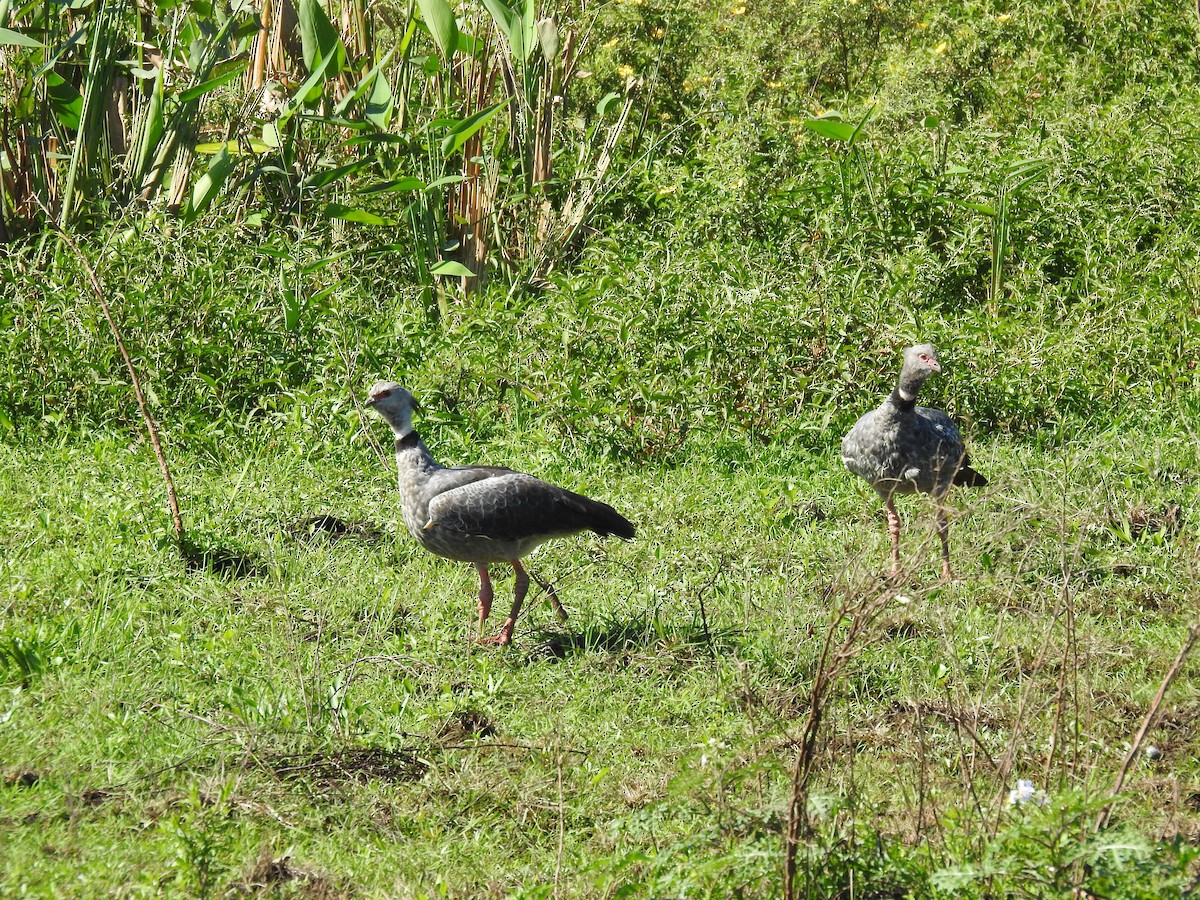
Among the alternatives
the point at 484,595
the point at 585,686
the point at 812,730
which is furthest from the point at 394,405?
the point at 812,730

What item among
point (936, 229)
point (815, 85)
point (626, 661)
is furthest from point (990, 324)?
point (815, 85)

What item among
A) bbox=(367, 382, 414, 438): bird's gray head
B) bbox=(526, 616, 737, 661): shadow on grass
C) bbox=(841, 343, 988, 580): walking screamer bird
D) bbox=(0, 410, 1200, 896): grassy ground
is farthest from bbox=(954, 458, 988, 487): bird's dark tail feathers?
bbox=(367, 382, 414, 438): bird's gray head

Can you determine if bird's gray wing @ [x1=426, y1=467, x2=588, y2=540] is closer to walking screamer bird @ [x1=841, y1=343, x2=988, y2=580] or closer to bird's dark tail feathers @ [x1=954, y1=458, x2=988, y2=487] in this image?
walking screamer bird @ [x1=841, y1=343, x2=988, y2=580]

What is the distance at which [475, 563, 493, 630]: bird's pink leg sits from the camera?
4.99 metres

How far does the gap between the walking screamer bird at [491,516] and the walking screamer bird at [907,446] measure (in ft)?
4.14

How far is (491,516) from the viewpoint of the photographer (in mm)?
4801

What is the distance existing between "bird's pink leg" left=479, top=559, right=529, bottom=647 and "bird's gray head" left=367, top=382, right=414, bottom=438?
0.73 m

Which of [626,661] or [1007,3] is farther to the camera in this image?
[1007,3]

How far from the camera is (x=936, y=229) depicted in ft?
26.4

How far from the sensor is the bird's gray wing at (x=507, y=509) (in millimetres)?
4809

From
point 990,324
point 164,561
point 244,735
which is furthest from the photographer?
point 990,324

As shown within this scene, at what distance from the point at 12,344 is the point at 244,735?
365cm

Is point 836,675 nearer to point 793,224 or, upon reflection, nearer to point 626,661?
point 626,661

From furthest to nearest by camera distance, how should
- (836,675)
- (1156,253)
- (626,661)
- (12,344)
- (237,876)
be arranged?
1. (1156,253)
2. (12,344)
3. (626,661)
4. (237,876)
5. (836,675)
